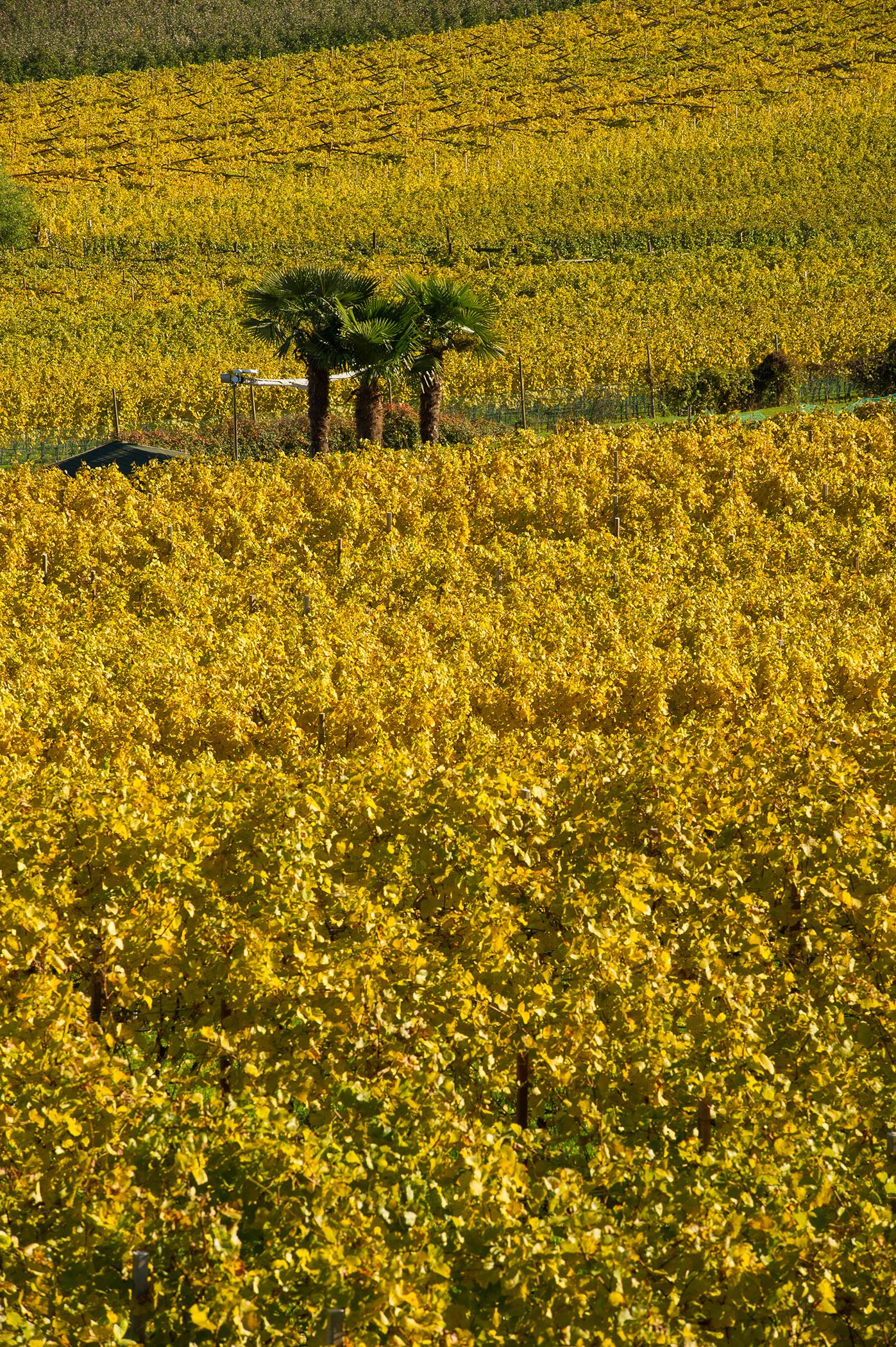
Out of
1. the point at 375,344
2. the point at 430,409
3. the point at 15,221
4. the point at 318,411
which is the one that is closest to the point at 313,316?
the point at 375,344

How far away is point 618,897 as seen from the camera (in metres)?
9.08

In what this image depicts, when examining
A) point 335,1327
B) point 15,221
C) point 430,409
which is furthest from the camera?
point 15,221

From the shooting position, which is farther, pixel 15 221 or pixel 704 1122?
pixel 15 221

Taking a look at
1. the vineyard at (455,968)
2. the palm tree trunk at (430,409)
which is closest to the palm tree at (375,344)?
the palm tree trunk at (430,409)

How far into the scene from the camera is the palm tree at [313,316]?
27.7 meters

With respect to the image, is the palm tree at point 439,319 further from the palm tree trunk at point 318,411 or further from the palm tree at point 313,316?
the palm tree trunk at point 318,411

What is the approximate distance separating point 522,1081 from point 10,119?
12423 centimetres

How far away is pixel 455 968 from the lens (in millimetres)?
8109

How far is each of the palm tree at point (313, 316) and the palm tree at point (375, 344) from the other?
34 centimetres

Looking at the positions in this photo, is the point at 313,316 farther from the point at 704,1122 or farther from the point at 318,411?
the point at 704,1122

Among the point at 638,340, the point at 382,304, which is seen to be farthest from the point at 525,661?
the point at 638,340

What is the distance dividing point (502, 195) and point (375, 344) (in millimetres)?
58313

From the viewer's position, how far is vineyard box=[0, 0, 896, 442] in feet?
172

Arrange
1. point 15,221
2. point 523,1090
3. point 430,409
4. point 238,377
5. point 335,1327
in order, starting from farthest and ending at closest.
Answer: point 15,221 < point 238,377 < point 430,409 < point 523,1090 < point 335,1327
